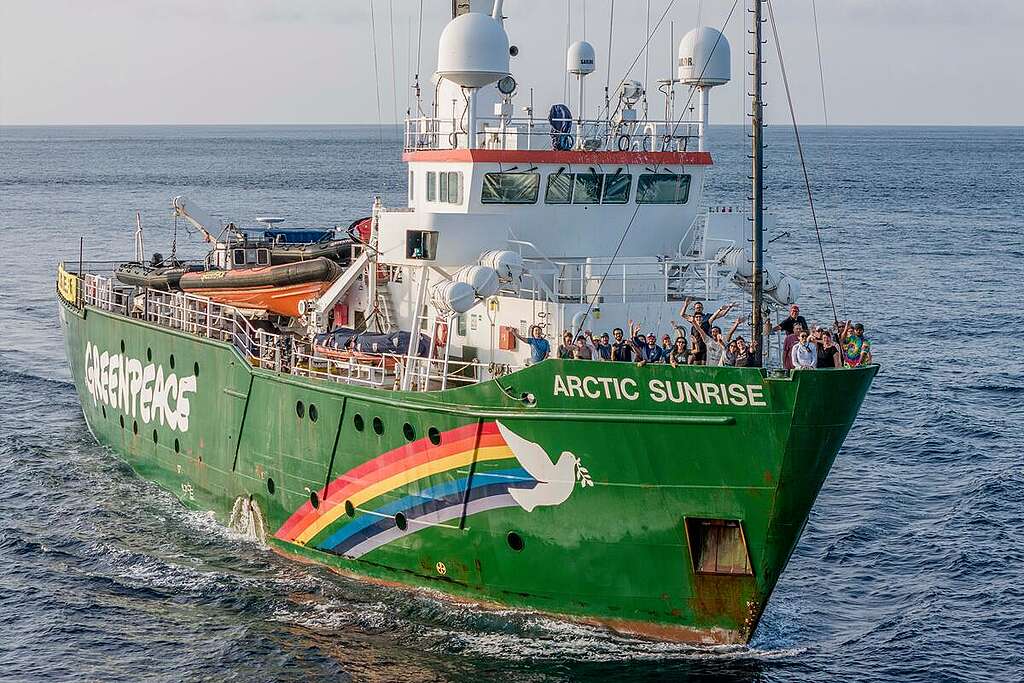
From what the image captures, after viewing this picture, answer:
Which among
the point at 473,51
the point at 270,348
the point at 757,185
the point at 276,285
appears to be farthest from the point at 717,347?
the point at 276,285

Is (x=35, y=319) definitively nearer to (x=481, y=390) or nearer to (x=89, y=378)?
(x=89, y=378)

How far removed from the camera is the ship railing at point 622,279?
2331 centimetres

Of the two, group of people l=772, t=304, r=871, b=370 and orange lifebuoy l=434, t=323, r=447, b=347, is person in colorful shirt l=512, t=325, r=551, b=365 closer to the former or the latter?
orange lifebuoy l=434, t=323, r=447, b=347

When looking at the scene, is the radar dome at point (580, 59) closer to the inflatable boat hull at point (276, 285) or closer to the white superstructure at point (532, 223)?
the white superstructure at point (532, 223)

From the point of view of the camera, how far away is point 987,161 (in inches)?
6806

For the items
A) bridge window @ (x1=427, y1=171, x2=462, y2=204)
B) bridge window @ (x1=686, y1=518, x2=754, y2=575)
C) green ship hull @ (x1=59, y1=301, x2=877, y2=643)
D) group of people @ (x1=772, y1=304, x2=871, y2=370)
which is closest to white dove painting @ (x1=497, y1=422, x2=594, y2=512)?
green ship hull @ (x1=59, y1=301, x2=877, y2=643)

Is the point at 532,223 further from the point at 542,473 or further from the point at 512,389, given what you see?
the point at 542,473

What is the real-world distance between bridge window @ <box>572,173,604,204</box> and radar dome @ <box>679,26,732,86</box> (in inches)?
106

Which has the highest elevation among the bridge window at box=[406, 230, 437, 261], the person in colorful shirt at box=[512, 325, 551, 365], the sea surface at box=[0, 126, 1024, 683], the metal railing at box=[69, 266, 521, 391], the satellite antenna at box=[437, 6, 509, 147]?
the satellite antenna at box=[437, 6, 509, 147]

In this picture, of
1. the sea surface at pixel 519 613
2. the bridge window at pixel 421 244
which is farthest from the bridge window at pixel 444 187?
the sea surface at pixel 519 613

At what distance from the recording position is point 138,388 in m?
30.5

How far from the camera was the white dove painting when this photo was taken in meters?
20.4

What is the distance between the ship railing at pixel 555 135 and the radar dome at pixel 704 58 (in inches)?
33.5

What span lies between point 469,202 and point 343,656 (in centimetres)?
795
